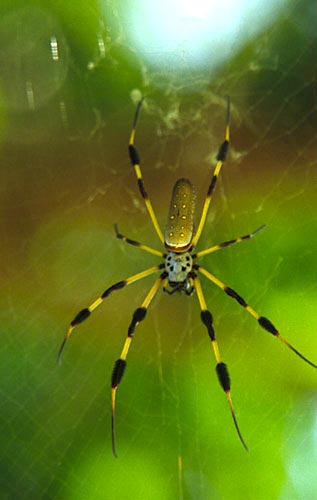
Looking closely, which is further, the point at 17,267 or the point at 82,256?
the point at 82,256

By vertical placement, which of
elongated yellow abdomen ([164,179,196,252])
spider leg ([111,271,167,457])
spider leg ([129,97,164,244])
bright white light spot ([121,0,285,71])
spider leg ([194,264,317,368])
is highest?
bright white light spot ([121,0,285,71])

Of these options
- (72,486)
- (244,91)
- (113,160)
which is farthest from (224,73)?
(72,486)

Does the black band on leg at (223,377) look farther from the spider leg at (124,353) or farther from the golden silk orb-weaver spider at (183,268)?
the spider leg at (124,353)

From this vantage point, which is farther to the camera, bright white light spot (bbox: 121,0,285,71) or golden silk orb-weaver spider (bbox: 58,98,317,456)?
bright white light spot (bbox: 121,0,285,71)

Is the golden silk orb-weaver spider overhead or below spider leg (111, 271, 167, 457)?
overhead

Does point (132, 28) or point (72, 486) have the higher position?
point (132, 28)

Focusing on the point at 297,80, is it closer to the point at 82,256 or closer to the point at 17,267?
the point at 82,256

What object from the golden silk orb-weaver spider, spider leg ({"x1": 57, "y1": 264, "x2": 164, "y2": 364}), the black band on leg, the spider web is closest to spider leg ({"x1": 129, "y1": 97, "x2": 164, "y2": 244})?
the golden silk orb-weaver spider

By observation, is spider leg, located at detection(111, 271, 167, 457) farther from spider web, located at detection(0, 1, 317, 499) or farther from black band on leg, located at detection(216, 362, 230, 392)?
black band on leg, located at detection(216, 362, 230, 392)

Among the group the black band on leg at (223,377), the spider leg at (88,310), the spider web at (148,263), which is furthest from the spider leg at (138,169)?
the black band on leg at (223,377)
